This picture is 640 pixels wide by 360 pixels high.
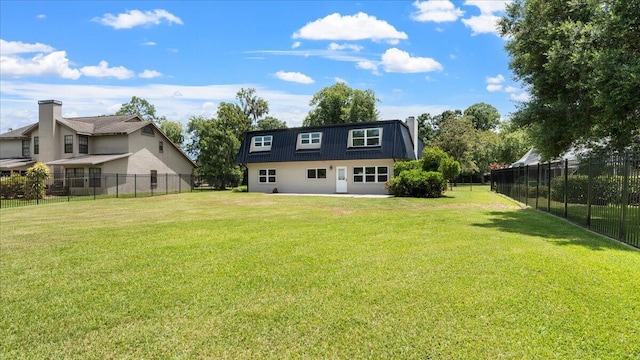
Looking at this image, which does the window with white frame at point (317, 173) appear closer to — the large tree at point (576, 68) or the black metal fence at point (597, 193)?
the black metal fence at point (597, 193)

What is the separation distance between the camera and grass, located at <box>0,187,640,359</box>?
331 centimetres

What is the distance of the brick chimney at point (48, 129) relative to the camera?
2980 cm

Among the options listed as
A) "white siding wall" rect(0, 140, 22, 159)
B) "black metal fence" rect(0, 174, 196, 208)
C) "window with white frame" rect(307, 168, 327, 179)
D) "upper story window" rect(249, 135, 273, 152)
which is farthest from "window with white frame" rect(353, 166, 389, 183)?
"white siding wall" rect(0, 140, 22, 159)

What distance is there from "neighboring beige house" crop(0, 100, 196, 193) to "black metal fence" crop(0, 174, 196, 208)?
0.39 meters

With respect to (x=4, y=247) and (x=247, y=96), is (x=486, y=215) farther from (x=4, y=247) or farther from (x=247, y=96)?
(x=247, y=96)

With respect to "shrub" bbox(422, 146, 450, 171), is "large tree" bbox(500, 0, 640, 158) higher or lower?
higher

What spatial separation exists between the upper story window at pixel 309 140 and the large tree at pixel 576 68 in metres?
16.7

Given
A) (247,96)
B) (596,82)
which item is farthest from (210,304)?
(247,96)

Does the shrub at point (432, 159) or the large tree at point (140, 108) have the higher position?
the large tree at point (140, 108)

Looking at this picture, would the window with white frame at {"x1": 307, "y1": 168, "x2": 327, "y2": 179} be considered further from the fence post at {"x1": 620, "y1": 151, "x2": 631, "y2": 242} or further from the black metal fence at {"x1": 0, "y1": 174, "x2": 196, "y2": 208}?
the fence post at {"x1": 620, "y1": 151, "x2": 631, "y2": 242}

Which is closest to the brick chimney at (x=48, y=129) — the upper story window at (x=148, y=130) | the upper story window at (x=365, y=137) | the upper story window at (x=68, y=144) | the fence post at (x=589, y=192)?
the upper story window at (x=68, y=144)

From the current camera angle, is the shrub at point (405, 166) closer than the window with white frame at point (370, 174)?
Yes

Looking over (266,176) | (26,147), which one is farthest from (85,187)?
(266,176)

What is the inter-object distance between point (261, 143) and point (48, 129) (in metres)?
17.6
